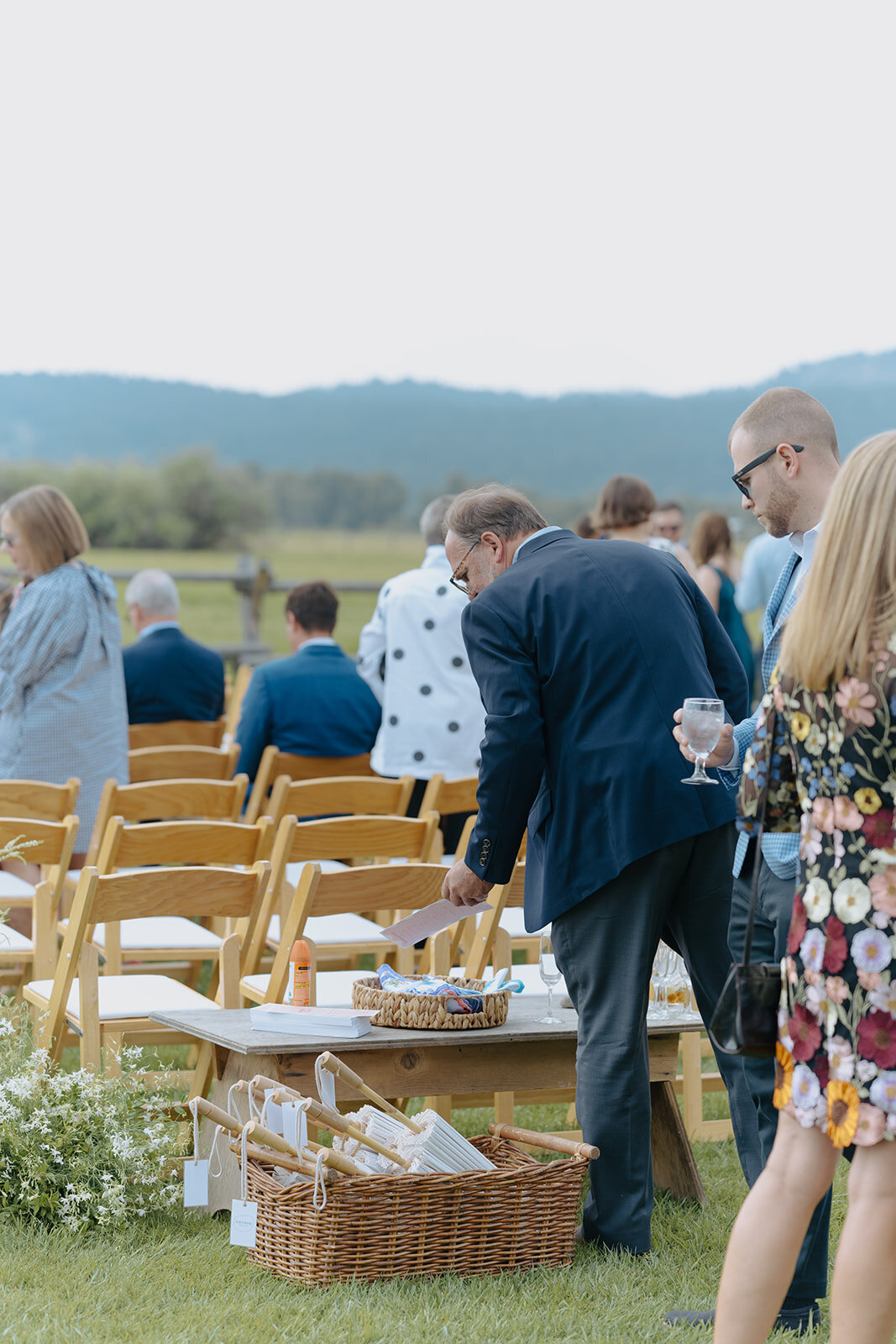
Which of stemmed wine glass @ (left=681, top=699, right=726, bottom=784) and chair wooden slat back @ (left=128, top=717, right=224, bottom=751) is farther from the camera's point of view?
chair wooden slat back @ (left=128, top=717, right=224, bottom=751)

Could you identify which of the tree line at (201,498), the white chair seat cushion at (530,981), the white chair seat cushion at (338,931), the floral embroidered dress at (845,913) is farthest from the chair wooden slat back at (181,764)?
the tree line at (201,498)

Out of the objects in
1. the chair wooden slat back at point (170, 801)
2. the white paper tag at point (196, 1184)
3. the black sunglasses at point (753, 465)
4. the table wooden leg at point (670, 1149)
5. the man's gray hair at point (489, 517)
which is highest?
the black sunglasses at point (753, 465)

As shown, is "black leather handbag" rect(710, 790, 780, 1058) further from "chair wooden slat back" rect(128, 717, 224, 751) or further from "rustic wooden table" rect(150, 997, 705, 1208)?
"chair wooden slat back" rect(128, 717, 224, 751)

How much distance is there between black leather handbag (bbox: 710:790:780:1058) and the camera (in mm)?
2145

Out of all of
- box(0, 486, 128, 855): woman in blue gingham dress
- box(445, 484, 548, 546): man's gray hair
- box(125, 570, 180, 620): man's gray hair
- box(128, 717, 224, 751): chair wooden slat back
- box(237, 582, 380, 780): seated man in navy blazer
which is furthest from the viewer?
box(128, 717, 224, 751): chair wooden slat back

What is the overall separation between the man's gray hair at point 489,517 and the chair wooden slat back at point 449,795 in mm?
1901

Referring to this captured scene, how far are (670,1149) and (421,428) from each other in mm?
25927

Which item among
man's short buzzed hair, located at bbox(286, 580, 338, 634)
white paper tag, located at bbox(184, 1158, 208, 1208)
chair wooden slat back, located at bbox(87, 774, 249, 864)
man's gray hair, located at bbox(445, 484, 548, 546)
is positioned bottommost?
white paper tag, located at bbox(184, 1158, 208, 1208)

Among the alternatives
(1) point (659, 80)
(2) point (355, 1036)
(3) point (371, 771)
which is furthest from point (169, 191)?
(2) point (355, 1036)

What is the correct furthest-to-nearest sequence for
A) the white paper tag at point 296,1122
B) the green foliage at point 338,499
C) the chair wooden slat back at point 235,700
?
1. the green foliage at point 338,499
2. the chair wooden slat back at point 235,700
3. the white paper tag at point 296,1122

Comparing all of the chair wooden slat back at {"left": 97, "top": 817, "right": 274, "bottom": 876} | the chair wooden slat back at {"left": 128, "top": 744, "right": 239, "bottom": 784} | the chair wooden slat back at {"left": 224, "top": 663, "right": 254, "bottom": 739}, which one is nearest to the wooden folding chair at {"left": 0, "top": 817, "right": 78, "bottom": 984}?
the chair wooden slat back at {"left": 97, "top": 817, "right": 274, "bottom": 876}

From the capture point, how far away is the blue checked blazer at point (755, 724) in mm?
2467

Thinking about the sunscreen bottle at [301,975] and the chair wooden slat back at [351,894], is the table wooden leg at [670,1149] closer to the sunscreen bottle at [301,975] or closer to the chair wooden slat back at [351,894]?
the chair wooden slat back at [351,894]

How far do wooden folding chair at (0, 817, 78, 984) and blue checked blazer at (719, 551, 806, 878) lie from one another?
2024 mm
